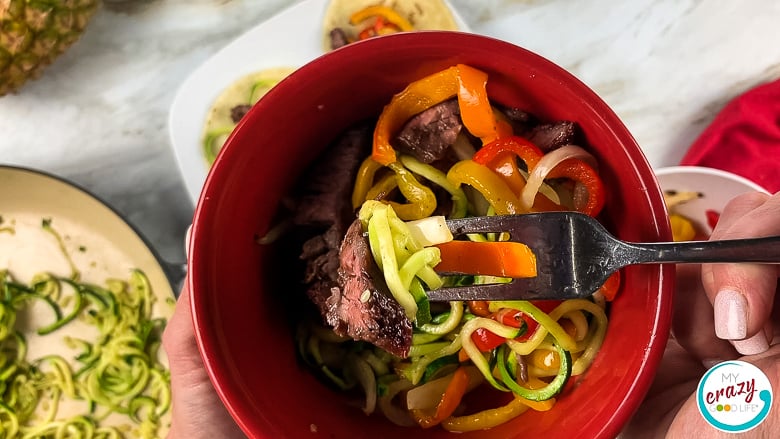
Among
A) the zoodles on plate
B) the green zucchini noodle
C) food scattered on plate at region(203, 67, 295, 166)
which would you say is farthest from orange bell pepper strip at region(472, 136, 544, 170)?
the green zucchini noodle

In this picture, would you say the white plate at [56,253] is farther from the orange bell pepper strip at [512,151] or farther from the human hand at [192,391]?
the orange bell pepper strip at [512,151]

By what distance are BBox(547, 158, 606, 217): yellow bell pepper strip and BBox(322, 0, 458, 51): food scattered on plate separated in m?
0.76

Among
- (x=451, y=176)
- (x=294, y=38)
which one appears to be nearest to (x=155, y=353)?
(x=294, y=38)

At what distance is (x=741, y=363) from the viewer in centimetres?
122

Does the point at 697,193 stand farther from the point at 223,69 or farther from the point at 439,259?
the point at 223,69

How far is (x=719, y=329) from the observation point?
121cm

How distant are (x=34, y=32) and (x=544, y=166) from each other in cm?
134

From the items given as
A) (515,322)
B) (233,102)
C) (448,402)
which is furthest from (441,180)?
(233,102)

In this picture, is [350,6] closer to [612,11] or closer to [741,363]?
[612,11]

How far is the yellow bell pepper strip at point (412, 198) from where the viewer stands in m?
1.27

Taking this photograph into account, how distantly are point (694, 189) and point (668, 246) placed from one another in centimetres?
96

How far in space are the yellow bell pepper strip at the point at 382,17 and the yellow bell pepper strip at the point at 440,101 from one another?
60 centimetres

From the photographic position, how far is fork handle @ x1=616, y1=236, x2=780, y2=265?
0.98 meters

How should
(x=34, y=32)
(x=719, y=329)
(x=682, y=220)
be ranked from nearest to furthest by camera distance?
(x=719, y=329) < (x=34, y=32) < (x=682, y=220)
